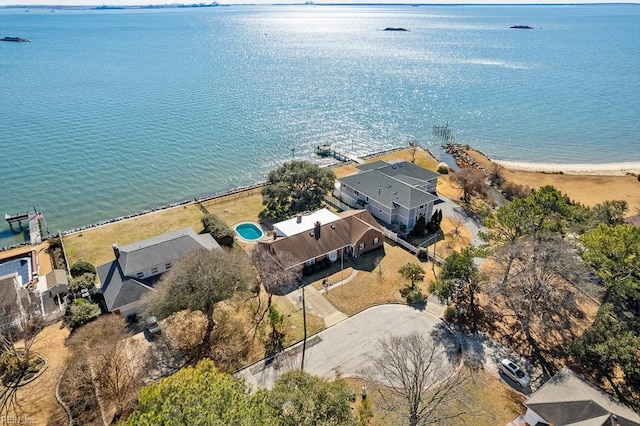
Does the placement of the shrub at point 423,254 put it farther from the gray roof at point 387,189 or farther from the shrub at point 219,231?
the shrub at point 219,231

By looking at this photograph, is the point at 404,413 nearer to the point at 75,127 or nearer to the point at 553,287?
the point at 553,287

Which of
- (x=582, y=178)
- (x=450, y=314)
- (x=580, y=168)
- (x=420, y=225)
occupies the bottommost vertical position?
(x=580, y=168)

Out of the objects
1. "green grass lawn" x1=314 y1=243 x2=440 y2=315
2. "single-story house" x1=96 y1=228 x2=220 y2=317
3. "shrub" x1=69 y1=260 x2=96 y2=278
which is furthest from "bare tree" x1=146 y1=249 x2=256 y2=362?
"shrub" x1=69 y1=260 x2=96 y2=278

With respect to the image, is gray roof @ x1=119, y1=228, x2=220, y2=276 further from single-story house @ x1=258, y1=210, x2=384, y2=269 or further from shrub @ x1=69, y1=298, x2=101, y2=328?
single-story house @ x1=258, y1=210, x2=384, y2=269

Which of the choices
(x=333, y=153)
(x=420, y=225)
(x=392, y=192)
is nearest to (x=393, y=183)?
(x=392, y=192)

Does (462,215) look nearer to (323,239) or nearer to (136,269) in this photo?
(323,239)

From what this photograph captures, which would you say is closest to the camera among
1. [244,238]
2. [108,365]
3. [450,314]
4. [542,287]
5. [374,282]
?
[108,365]

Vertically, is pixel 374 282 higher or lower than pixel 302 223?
lower
